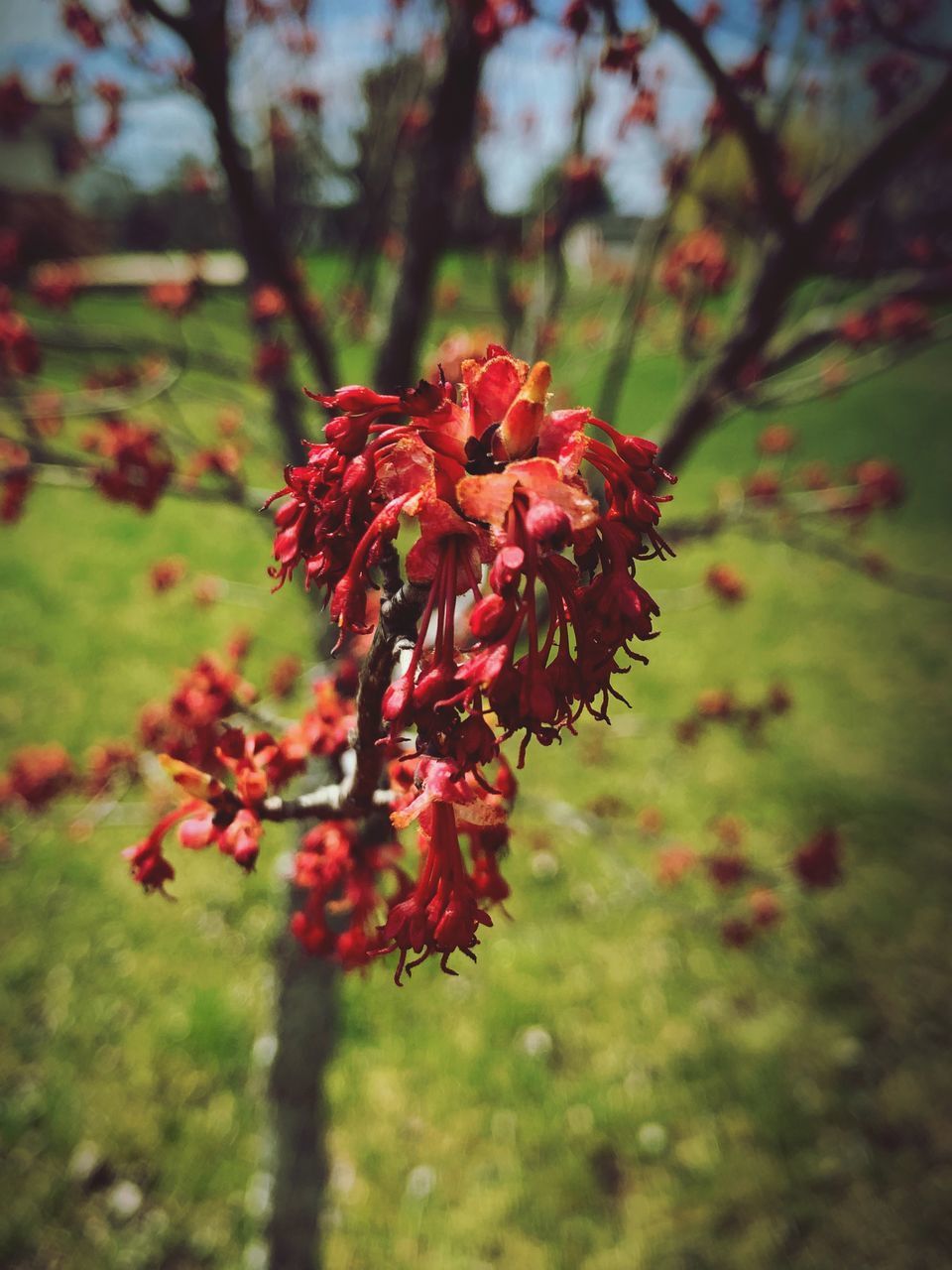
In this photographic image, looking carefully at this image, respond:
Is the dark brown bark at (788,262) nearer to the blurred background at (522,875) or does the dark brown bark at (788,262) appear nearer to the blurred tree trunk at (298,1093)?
the blurred background at (522,875)

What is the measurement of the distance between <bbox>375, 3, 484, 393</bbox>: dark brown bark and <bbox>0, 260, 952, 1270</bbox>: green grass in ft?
4.45

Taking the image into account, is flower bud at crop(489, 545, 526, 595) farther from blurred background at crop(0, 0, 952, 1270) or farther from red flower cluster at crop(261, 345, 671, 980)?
blurred background at crop(0, 0, 952, 1270)

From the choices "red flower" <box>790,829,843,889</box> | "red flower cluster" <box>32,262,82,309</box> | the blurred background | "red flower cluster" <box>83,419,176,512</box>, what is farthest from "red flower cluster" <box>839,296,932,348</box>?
"red flower cluster" <box>32,262,82,309</box>

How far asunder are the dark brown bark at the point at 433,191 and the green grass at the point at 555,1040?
4.45 feet

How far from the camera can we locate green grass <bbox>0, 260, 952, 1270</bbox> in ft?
11.7

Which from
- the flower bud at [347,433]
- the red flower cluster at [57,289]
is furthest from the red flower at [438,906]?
the red flower cluster at [57,289]

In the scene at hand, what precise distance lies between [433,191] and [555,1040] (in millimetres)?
4591

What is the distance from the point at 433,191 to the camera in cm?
252

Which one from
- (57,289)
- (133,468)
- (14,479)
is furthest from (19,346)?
(57,289)

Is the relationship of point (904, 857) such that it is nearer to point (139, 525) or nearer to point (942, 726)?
point (942, 726)

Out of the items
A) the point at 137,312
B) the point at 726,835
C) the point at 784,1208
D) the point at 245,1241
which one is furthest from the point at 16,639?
the point at 137,312

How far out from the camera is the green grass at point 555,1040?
3557 mm

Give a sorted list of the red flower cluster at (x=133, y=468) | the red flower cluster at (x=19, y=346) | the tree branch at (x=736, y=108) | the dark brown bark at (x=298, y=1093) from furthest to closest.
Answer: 1. the red flower cluster at (x=19, y=346)
2. the dark brown bark at (x=298, y=1093)
3. the red flower cluster at (x=133, y=468)
4. the tree branch at (x=736, y=108)

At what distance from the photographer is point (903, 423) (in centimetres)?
1723
